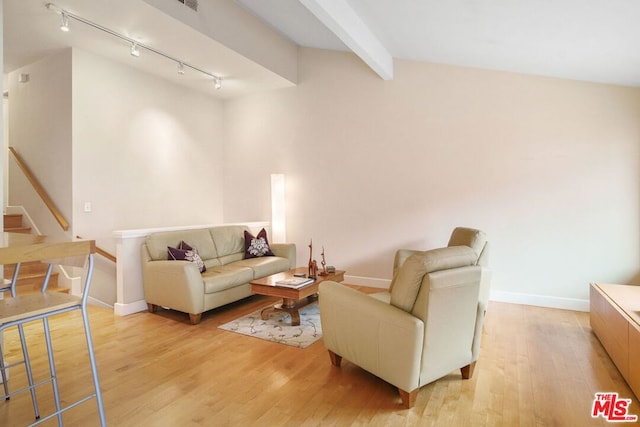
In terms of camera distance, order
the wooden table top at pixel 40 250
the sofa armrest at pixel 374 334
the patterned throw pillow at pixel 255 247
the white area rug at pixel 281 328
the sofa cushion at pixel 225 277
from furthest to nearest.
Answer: the patterned throw pillow at pixel 255 247 → the sofa cushion at pixel 225 277 → the white area rug at pixel 281 328 → the sofa armrest at pixel 374 334 → the wooden table top at pixel 40 250

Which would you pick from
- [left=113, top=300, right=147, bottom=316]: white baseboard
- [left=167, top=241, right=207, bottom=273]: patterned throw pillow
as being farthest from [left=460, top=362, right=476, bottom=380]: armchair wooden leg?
[left=113, top=300, right=147, bottom=316]: white baseboard

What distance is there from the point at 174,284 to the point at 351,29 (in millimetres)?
3085

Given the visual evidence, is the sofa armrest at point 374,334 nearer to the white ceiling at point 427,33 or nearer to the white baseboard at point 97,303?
the white ceiling at point 427,33

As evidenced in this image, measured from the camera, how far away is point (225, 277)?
384 centimetres

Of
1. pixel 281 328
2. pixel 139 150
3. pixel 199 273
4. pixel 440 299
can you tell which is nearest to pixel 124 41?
pixel 139 150

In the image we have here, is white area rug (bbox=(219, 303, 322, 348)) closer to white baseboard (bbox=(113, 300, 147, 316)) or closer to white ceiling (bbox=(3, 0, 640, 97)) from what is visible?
white baseboard (bbox=(113, 300, 147, 316))

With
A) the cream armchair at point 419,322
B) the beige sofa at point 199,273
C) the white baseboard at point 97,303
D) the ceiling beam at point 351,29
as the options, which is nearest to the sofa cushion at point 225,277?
the beige sofa at point 199,273

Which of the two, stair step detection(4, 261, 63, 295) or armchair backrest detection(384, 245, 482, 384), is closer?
armchair backrest detection(384, 245, 482, 384)

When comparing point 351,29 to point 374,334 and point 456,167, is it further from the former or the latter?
point 374,334

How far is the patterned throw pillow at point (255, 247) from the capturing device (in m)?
4.84

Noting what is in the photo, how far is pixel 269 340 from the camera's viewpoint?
3146mm

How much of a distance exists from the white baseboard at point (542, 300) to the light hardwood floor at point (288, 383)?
1.98ft

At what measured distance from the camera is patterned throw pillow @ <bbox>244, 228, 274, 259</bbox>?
4.84 metres

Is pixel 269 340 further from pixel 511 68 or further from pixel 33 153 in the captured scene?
pixel 33 153
